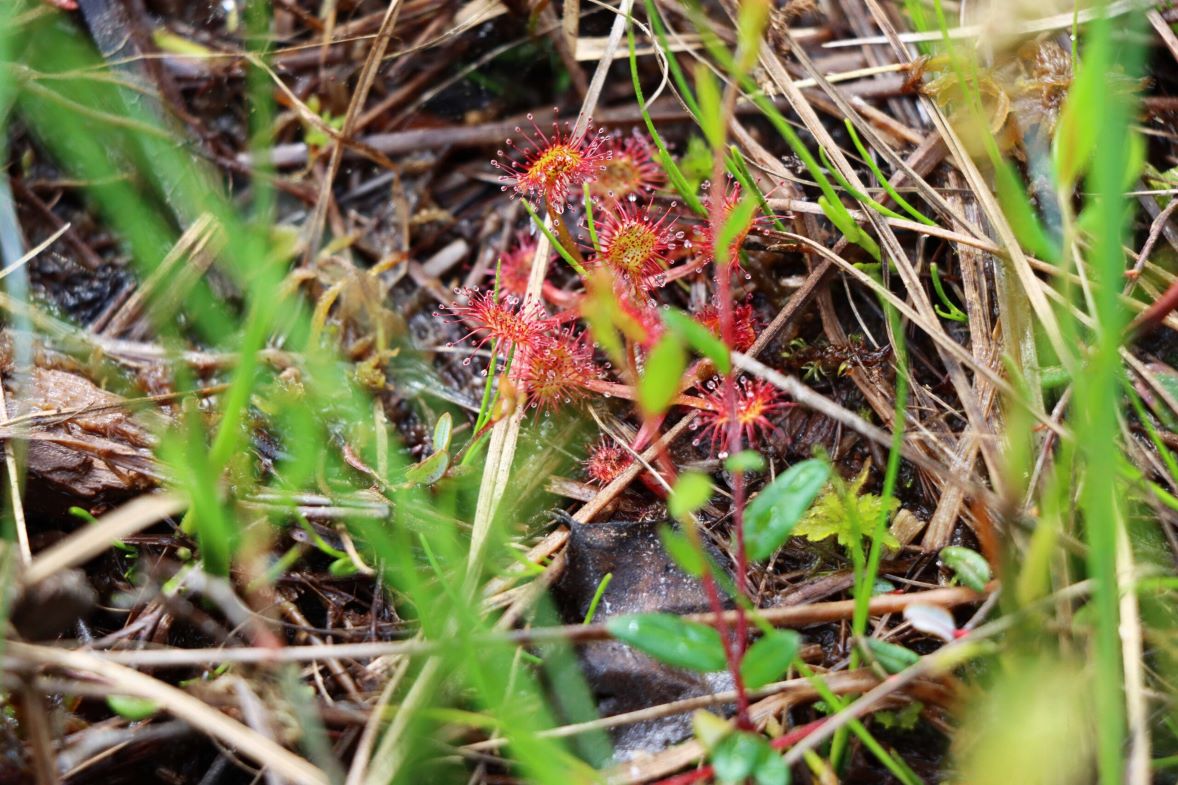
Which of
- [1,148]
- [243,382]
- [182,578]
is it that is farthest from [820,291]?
[1,148]

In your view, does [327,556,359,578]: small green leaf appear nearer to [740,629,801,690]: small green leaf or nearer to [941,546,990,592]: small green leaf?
[740,629,801,690]: small green leaf

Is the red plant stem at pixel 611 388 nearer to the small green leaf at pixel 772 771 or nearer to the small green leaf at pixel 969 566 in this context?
the small green leaf at pixel 969 566

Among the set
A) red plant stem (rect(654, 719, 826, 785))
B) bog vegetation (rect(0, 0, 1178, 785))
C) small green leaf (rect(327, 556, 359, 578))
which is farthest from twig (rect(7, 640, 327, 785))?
red plant stem (rect(654, 719, 826, 785))

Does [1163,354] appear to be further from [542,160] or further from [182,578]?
[182,578]

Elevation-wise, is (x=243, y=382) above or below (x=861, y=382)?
above

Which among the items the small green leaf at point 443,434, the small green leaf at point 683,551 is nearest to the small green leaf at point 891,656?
the small green leaf at point 683,551
